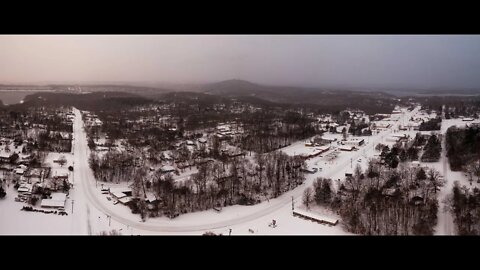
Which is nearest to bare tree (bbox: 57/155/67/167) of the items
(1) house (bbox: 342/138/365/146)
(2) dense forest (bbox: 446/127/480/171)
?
(1) house (bbox: 342/138/365/146)

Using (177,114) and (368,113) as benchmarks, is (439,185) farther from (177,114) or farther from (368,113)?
(368,113)

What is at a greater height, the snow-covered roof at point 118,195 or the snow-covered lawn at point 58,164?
the snow-covered lawn at point 58,164

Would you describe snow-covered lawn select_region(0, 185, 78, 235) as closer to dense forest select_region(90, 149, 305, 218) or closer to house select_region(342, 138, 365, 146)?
dense forest select_region(90, 149, 305, 218)

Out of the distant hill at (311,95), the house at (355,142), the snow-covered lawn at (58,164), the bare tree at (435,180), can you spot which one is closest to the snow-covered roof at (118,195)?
the snow-covered lawn at (58,164)

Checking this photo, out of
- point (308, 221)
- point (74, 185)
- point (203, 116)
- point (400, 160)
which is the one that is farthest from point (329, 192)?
point (203, 116)

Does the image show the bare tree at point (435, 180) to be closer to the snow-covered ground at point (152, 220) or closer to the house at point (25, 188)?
the snow-covered ground at point (152, 220)
